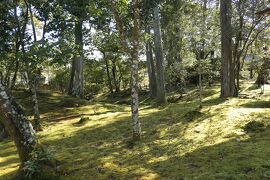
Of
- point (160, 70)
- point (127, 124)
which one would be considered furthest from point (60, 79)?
point (127, 124)

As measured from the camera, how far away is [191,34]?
17.0 m

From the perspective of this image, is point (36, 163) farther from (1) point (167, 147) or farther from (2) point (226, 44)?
(2) point (226, 44)

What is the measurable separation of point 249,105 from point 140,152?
8.76 m

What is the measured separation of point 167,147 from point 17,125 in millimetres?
5013

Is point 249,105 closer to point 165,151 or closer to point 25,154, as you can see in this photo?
point 165,151

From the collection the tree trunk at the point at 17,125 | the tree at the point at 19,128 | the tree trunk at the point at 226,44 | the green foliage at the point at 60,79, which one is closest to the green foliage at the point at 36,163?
the tree at the point at 19,128

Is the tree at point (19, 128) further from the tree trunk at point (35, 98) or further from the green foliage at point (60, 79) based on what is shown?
the green foliage at point (60, 79)

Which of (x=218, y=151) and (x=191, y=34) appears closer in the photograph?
(x=218, y=151)

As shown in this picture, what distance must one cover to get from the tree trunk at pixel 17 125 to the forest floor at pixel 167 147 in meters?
1.18

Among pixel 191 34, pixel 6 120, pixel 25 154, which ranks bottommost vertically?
pixel 25 154

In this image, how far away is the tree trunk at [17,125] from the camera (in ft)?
25.5

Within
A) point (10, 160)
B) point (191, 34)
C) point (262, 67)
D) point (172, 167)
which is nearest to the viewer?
point (172, 167)

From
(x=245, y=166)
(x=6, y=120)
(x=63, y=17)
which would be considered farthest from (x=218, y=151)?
(x=63, y=17)

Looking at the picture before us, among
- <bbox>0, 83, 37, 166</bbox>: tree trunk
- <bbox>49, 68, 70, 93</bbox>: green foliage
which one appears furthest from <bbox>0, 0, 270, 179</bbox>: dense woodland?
<bbox>49, 68, 70, 93</bbox>: green foliage
